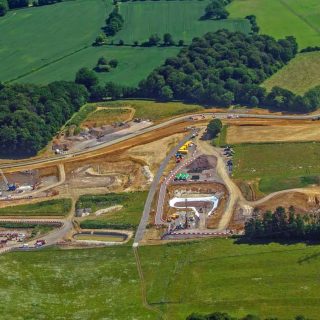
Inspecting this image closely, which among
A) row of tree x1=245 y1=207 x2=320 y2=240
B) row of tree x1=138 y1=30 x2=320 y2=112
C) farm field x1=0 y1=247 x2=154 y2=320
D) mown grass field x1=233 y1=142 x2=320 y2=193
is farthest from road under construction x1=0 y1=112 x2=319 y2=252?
farm field x1=0 y1=247 x2=154 y2=320

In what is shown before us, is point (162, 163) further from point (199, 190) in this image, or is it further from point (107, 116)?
point (107, 116)

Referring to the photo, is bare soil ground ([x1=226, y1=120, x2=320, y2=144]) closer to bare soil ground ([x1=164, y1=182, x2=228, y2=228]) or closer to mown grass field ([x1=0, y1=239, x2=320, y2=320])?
bare soil ground ([x1=164, y1=182, x2=228, y2=228])

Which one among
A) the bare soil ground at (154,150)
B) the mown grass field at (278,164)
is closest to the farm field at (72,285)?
the mown grass field at (278,164)

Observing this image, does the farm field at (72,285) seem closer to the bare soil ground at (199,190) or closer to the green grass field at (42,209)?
the green grass field at (42,209)

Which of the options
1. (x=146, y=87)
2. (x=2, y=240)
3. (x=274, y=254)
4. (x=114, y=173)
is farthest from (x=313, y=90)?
(x=2, y=240)

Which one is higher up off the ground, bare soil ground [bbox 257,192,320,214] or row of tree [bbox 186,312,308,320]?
row of tree [bbox 186,312,308,320]

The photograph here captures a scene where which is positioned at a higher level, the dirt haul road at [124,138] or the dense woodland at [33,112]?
the dense woodland at [33,112]
